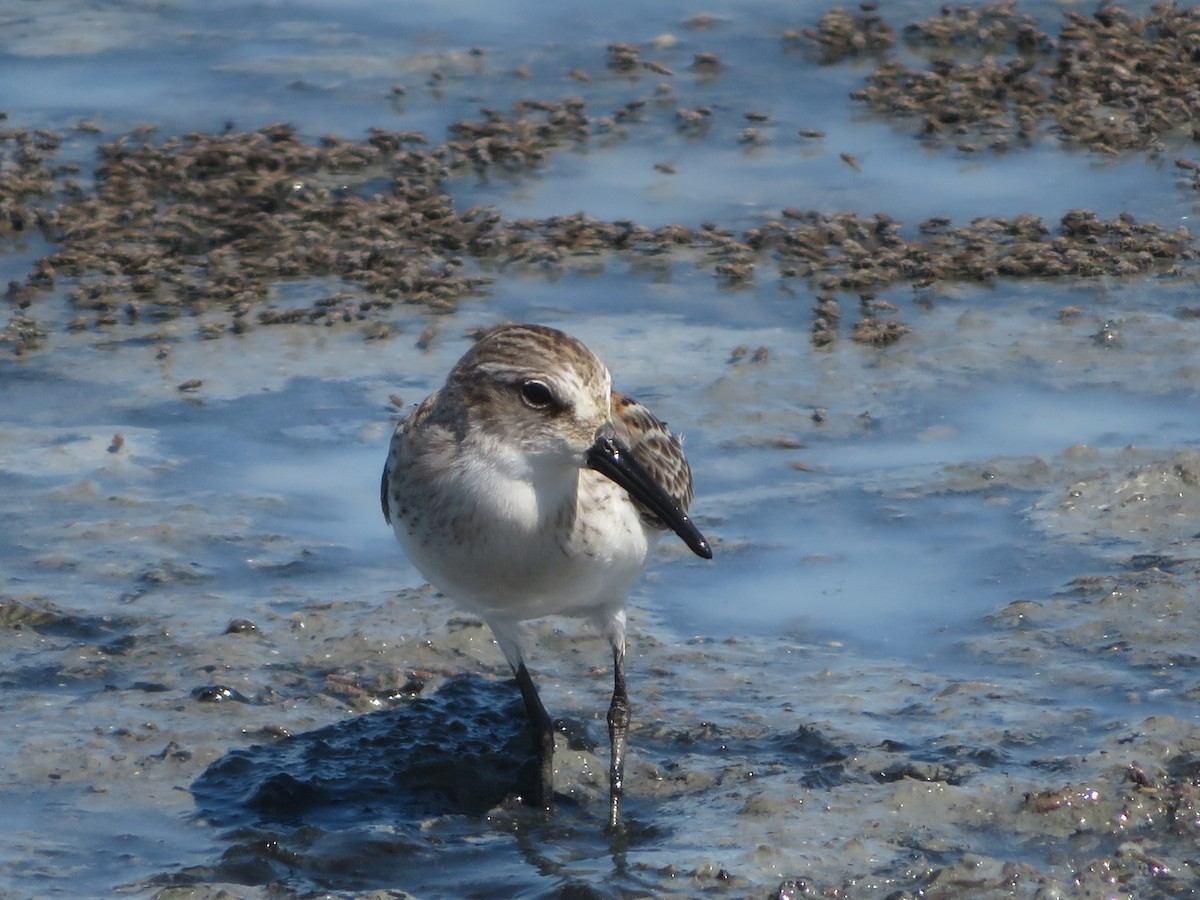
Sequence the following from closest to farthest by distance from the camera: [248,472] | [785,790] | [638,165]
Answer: [785,790]
[248,472]
[638,165]

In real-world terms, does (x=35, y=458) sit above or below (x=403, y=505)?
below

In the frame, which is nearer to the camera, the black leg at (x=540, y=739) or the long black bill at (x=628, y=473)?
the long black bill at (x=628, y=473)

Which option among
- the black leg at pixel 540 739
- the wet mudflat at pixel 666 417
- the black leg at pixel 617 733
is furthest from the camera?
the black leg at pixel 540 739

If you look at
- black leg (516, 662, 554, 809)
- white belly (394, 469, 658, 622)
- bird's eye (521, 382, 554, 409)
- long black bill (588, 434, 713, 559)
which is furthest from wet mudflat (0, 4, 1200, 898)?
bird's eye (521, 382, 554, 409)

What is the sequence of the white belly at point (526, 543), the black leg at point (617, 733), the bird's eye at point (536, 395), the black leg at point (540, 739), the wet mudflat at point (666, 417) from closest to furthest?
the bird's eye at point (536, 395), the white belly at point (526, 543), the wet mudflat at point (666, 417), the black leg at point (617, 733), the black leg at point (540, 739)

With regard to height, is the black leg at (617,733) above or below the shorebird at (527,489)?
below

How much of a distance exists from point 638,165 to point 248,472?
15.5 feet

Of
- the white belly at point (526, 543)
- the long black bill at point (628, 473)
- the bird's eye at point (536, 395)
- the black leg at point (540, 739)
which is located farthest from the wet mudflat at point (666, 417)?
the bird's eye at point (536, 395)

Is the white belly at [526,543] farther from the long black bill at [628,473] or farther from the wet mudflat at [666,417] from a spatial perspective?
the wet mudflat at [666,417]

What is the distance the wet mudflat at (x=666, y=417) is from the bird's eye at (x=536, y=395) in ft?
5.26

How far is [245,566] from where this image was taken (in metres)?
8.50

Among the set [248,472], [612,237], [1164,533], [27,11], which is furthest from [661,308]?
[27,11]

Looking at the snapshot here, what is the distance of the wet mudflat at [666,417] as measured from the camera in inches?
255

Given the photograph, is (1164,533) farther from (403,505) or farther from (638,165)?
(638,165)
